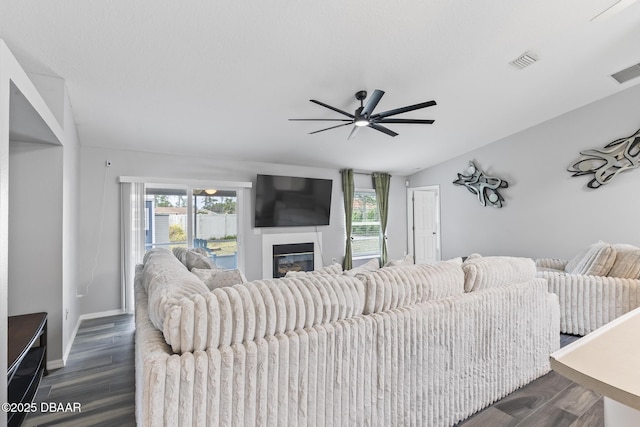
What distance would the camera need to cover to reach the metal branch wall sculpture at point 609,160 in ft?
13.2

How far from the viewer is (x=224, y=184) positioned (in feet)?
15.4

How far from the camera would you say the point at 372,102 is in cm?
278

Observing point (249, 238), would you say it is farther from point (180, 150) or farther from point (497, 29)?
point (497, 29)

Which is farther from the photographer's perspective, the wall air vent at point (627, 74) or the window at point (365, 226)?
the window at point (365, 226)

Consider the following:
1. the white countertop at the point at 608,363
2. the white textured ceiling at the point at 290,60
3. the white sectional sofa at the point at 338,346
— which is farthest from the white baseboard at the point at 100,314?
the white countertop at the point at 608,363

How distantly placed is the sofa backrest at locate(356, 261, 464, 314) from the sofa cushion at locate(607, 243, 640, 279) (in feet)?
7.86

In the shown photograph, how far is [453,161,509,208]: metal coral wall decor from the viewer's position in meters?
5.32

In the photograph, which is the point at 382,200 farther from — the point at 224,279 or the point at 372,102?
the point at 224,279

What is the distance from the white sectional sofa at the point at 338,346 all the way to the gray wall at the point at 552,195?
321 cm

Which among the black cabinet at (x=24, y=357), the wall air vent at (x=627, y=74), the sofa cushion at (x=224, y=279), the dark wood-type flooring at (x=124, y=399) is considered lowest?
the dark wood-type flooring at (x=124, y=399)

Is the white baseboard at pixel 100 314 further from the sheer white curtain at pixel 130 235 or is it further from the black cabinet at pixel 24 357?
the black cabinet at pixel 24 357

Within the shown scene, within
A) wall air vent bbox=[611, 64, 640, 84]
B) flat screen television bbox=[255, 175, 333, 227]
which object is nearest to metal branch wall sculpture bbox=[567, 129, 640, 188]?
wall air vent bbox=[611, 64, 640, 84]

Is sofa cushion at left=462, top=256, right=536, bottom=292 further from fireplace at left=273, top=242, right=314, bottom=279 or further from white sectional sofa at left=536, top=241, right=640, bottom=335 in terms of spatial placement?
fireplace at left=273, top=242, right=314, bottom=279

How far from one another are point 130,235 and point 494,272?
14.0 ft
